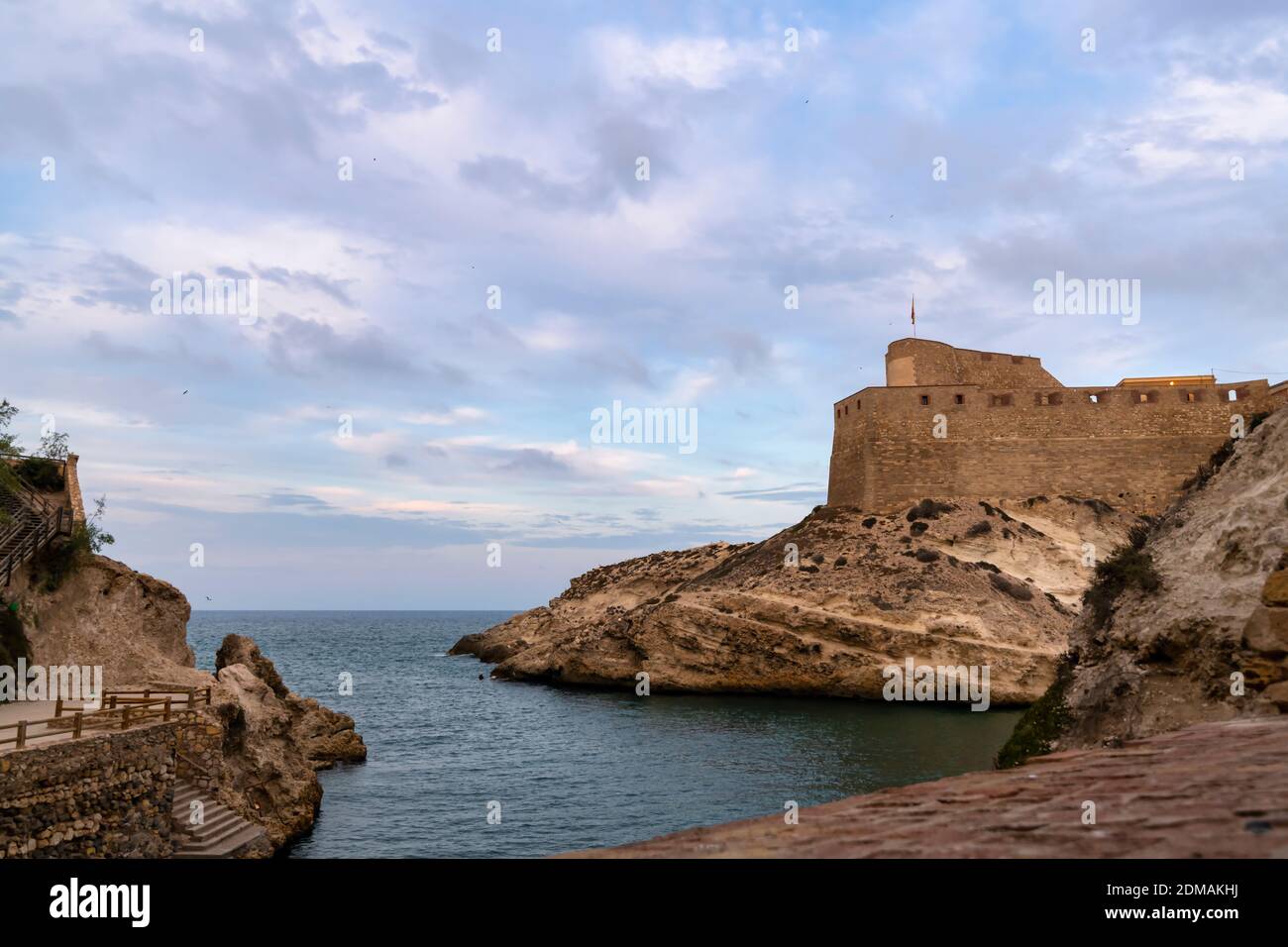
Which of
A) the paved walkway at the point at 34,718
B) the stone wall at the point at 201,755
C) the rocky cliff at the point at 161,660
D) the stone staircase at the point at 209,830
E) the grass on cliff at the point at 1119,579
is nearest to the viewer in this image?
the grass on cliff at the point at 1119,579

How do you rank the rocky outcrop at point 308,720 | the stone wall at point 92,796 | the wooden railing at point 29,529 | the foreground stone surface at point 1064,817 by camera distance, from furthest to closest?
the rocky outcrop at point 308,720 → the wooden railing at point 29,529 → the stone wall at point 92,796 → the foreground stone surface at point 1064,817

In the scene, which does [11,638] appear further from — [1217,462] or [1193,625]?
[1217,462]

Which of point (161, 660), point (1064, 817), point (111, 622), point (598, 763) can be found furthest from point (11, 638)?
point (1064, 817)

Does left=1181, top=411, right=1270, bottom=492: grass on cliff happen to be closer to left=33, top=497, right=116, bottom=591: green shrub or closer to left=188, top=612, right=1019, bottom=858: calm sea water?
left=188, top=612, right=1019, bottom=858: calm sea water

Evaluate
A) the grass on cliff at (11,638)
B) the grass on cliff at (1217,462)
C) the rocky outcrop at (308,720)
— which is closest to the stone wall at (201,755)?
the grass on cliff at (11,638)

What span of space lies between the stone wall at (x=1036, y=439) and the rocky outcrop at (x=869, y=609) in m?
2.11

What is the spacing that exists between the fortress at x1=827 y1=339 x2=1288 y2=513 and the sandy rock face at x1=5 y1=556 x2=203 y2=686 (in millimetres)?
45660

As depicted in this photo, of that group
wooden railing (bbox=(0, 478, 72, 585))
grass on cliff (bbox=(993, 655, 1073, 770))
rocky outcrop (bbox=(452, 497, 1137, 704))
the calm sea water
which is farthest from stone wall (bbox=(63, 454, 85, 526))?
rocky outcrop (bbox=(452, 497, 1137, 704))

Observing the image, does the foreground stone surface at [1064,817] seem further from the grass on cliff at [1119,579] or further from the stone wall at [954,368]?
the stone wall at [954,368]

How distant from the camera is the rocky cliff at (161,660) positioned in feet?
76.2

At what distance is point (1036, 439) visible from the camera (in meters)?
59.5

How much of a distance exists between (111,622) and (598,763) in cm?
1836

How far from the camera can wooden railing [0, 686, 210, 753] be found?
1546 centimetres
